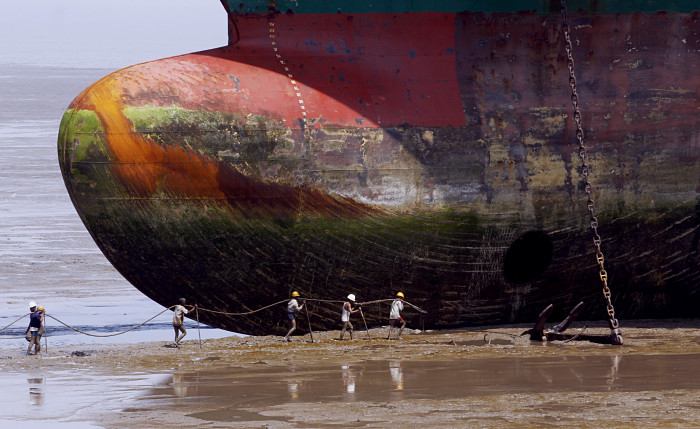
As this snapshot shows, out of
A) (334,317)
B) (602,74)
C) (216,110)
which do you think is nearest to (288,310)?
(334,317)

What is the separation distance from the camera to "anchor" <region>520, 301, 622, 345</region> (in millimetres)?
18266

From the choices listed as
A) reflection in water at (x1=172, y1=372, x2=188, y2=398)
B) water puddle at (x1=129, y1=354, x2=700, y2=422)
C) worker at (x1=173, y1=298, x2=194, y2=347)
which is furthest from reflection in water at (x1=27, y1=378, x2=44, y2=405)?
worker at (x1=173, y1=298, x2=194, y2=347)

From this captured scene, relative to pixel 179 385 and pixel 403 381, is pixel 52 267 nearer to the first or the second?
pixel 179 385

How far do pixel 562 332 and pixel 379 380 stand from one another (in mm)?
3820

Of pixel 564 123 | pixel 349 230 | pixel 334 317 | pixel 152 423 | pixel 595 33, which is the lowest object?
pixel 152 423

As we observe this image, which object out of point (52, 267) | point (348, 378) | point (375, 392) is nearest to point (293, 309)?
point (348, 378)

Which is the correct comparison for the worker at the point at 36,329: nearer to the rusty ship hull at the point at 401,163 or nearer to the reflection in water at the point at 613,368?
the rusty ship hull at the point at 401,163

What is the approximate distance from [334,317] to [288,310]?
34.1 inches

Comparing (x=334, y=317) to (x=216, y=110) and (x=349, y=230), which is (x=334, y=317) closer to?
(x=349, y=230)

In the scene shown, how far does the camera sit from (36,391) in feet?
52.6

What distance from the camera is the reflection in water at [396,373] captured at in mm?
15863

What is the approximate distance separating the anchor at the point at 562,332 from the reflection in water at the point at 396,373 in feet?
7.88

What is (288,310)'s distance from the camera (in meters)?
18.5

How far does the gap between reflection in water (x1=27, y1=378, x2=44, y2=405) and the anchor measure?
280 inches
